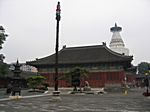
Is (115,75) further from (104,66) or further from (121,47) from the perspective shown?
(121,47)

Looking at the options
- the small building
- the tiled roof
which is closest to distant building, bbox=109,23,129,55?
the tiled roof

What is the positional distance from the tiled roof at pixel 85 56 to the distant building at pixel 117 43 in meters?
22.1

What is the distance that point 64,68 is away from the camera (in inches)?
1789

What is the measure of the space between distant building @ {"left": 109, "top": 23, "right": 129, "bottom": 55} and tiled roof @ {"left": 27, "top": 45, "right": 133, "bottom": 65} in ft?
Answer: 72.5

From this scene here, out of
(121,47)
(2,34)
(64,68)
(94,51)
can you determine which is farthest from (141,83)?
(2,34)

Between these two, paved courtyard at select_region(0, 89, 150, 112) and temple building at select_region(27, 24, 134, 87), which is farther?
temple building at select_region(27, 24, 134, 87)

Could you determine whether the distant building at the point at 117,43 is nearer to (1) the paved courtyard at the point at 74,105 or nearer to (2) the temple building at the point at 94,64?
(2) the temple building at the point at 94,64

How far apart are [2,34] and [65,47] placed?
27259 millimetres

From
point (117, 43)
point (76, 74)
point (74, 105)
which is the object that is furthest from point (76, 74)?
point (117, 43)

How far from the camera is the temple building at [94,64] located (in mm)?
41156

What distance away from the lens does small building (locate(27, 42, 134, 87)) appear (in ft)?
135

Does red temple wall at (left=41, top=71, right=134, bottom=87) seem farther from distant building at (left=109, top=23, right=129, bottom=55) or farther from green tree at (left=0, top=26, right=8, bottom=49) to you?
distant building at (left=109, top=23, right=129, bottom=55)

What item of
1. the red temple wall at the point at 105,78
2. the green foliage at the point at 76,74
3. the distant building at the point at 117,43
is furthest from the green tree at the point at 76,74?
the distant building at the point at 117,43

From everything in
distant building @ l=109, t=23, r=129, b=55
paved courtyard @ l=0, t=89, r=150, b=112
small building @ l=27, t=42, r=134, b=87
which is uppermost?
distant building @ l=109, t=23, r=129, b=55
